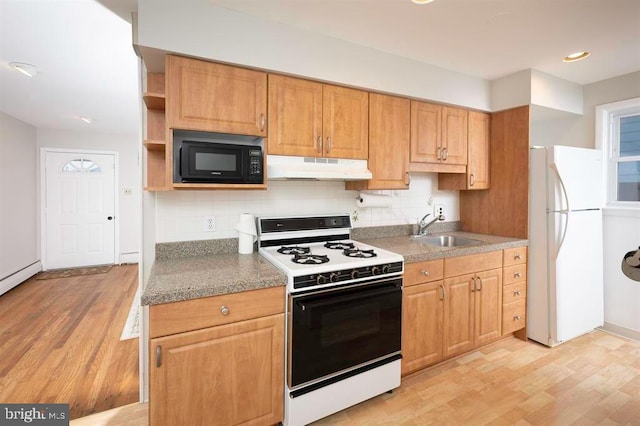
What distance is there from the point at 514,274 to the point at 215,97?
2835 millimetres

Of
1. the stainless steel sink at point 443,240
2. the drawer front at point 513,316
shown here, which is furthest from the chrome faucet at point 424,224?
the drawer front at point 513,316

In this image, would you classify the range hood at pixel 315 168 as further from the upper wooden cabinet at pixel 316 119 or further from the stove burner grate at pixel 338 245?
the stove burner grate at pixel 338 245

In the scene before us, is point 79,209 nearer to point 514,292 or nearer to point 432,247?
point 432,247

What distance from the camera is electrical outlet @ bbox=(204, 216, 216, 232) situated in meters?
2.20

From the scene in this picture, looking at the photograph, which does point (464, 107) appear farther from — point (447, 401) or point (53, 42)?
point (53, 42)

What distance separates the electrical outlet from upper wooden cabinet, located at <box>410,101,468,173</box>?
1.67 m

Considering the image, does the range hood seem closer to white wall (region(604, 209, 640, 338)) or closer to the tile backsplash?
the tile backsplash

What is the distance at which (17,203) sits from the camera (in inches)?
181

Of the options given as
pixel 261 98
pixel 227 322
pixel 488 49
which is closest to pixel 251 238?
pixel 227 322

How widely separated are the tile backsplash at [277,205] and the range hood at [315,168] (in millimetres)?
332

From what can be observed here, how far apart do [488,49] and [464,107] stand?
58 centimetres

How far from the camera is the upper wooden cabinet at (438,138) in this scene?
8.73ft

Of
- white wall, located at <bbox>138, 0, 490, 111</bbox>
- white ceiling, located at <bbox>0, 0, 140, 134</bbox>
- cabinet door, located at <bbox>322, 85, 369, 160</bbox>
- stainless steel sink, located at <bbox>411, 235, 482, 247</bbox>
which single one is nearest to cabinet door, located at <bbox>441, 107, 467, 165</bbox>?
white wall, located at <bbox>138, 0, 490, 111</bbox>

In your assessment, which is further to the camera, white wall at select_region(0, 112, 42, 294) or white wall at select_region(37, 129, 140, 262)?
white wall at select_region(37, 129, 140, 262)
